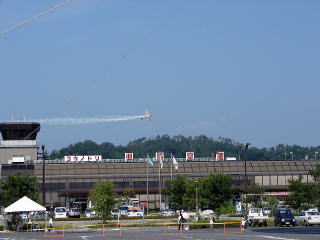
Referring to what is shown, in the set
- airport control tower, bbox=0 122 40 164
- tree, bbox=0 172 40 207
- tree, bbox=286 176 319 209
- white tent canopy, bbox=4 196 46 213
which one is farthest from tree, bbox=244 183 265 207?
airport control tower, bbox=0 122 40 164

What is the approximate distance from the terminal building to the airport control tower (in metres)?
2.43

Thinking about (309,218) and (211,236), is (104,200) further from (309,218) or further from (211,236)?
(211,236)

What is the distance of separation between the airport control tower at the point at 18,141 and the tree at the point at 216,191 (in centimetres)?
7426

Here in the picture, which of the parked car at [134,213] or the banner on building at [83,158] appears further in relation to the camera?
the banner on building at [83,158]

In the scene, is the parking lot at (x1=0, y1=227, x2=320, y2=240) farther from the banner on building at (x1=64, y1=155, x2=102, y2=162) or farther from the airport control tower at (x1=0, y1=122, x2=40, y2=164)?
the airport control tower at (x1=0, y1=122, x2=40, y2=164)

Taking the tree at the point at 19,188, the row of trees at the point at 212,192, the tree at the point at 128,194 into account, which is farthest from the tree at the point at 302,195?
the tree at the point at 128,194

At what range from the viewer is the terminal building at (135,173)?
147875 mm

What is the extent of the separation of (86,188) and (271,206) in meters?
48.7

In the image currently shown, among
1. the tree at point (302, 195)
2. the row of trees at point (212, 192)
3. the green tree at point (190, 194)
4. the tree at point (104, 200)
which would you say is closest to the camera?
the tree at point (104, 200)

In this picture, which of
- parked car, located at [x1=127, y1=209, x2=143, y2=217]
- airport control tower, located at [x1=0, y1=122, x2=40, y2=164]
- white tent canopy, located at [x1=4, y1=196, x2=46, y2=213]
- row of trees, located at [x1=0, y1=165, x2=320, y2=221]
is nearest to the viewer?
white tent canopy, located at [x1=4, y1=196, x2=46, y2=213]

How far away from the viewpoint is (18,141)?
163m

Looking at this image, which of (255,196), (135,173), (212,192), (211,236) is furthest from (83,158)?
(211,236)

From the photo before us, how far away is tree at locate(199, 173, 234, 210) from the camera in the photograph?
9283 centimetres

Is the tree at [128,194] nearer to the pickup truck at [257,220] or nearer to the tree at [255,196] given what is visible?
the tree at [255,196]
